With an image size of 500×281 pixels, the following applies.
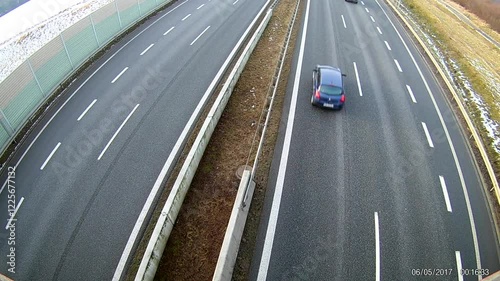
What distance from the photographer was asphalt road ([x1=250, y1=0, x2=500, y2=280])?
9586 millimetres

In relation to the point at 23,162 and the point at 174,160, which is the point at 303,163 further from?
the point at 23,162

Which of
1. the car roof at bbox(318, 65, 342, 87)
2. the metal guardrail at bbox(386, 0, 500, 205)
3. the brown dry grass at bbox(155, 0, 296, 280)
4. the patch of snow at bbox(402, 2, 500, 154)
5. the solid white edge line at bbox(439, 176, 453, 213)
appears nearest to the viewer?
the brown dry grass at bbox(155, 0, 296, 280)

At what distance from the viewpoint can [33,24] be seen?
27.0m

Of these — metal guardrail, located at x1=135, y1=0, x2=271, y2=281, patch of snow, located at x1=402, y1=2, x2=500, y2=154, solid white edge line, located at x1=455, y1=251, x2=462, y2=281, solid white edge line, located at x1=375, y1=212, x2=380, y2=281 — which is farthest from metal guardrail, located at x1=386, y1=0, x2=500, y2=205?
metal guardrail, located at x1=135, y1=0, x2=271, y2=281

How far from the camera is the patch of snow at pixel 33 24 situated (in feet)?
72.1

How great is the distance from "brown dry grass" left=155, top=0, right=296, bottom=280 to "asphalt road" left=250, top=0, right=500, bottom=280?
57.1 inches

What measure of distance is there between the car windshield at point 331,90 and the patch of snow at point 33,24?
19.2m

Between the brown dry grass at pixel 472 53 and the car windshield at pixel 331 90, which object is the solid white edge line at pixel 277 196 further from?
the brown dry grass at pixel 472 53

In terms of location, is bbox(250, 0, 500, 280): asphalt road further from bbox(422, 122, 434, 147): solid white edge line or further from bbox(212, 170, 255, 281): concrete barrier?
bbox(212, 170, 255, 281): concrete barrier

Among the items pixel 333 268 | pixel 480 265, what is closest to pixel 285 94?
pixel 333 268

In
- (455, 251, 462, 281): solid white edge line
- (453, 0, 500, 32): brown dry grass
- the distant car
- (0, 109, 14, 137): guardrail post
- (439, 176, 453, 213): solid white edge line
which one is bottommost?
(0, 109, 14, 137): guardrail post

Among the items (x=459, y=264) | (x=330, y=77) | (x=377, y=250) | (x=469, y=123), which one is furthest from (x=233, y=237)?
(x=469, y=123)

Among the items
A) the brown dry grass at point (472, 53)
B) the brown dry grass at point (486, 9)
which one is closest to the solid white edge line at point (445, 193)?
the brown dry grass at point (472, 53)

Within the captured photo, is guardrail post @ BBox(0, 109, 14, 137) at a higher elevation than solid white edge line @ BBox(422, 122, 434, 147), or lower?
lower
